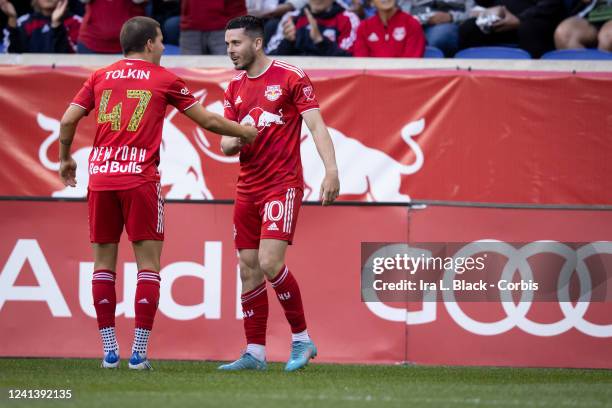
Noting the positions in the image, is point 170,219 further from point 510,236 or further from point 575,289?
point 575,289

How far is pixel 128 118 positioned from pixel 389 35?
4.19 metres

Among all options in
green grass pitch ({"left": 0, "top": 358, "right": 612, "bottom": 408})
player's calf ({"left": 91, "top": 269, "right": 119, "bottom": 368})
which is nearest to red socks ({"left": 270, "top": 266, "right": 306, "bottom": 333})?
green grass pitch ({"left": 0, "top": 358, "right": 612, "bottom": 408})

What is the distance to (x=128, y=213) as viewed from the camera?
684 cm

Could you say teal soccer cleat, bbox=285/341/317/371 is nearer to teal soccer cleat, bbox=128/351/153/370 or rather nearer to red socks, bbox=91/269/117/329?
teal soccer cleat, bbox=128/351/153/370

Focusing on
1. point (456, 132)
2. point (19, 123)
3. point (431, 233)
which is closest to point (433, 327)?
point (431, 233)

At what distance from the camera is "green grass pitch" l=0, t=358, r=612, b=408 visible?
550cm

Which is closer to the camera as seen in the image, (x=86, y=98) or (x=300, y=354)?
(x=86, y=98)

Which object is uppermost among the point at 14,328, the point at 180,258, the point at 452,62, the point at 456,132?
the point at 452,62

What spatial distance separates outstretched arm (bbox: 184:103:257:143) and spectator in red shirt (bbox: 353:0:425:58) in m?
3.64

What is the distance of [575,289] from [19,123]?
4650mm

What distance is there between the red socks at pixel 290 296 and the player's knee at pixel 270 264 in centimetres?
5

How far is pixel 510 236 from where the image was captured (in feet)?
27.9

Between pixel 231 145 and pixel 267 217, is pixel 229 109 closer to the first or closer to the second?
pixel 231 145

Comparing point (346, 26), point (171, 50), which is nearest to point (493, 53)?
point (346, 26)
